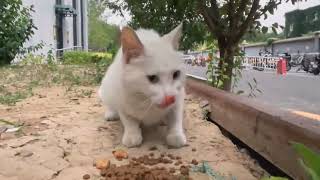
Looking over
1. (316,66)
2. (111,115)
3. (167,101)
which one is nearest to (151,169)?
(167,101)

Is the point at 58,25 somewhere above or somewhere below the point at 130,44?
above

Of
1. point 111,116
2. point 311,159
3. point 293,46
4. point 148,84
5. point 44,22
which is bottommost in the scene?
point 111,116

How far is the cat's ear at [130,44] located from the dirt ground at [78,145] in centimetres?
58

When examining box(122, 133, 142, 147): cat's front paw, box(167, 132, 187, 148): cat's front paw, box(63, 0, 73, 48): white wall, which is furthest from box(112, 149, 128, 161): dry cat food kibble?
box(63, 0, 73, 48): white wall

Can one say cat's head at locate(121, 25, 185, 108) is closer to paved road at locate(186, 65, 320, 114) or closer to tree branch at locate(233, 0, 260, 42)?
tree branch at locate(233, 0, 260, 42)

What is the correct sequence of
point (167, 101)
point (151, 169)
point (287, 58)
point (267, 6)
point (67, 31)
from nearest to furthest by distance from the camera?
point (151, 169), point (167, 101), point (267, 6), point (287, 58), point (67, 31)

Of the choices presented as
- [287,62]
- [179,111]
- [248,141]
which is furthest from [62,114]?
[287,62]

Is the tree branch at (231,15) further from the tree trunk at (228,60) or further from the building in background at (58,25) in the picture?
the building in background at (58,25)

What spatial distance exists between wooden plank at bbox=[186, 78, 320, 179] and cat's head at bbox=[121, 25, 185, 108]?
525 millimetres

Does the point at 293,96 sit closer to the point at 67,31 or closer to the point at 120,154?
the point at 120,154

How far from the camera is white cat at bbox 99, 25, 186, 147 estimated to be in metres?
2.28

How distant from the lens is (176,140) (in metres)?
2.55

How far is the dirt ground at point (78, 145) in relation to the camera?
7.12ft

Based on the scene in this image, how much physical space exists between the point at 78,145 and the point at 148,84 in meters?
0.65
